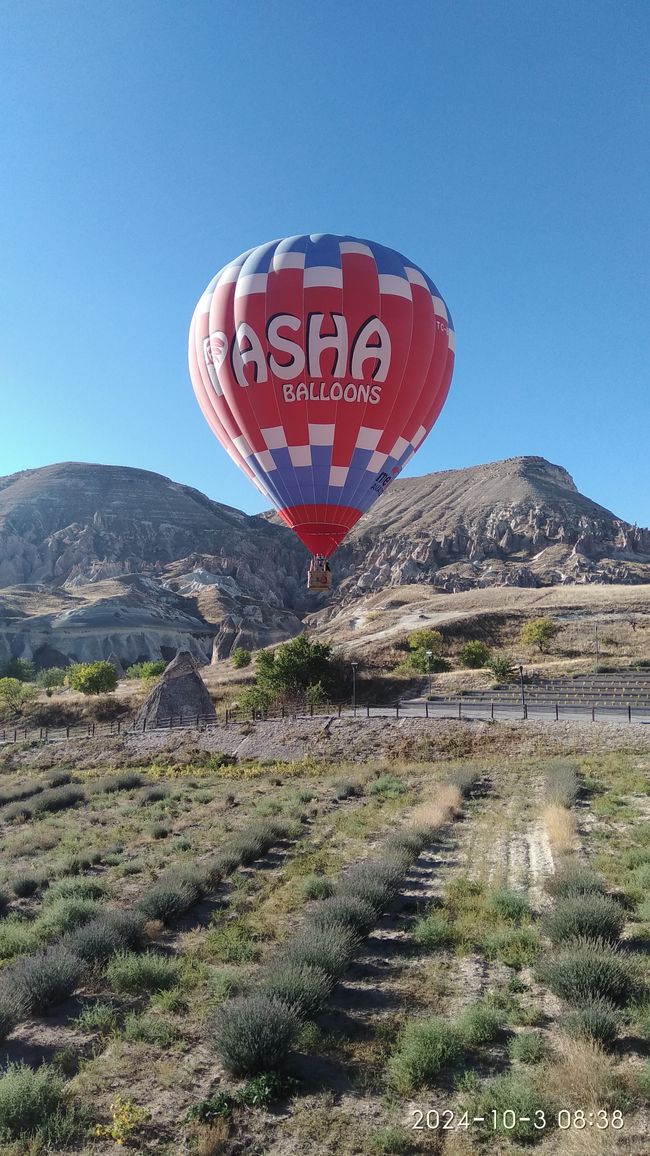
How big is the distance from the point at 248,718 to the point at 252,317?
2508 centimetres

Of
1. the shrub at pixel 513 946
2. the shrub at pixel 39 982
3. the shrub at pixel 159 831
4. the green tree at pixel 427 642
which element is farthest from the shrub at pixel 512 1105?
the green tree at pixel 427 642

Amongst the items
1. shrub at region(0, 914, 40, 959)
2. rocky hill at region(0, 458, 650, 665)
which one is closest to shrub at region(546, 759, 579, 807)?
shrub at region(0, 914, 40, 959)

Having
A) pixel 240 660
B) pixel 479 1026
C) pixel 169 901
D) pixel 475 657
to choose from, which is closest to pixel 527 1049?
pixel 479 1026

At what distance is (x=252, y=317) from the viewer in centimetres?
2072

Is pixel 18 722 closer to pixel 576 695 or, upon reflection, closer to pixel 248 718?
pixel 248 718

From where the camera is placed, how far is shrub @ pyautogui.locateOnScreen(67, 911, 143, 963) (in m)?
9.49

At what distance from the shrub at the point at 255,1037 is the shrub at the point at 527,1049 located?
217 centimetres

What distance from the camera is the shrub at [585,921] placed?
862cm

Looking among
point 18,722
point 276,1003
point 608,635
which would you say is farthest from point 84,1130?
point 608,635

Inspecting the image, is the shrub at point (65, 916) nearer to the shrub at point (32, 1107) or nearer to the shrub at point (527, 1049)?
the shrub at point (32, 1107)

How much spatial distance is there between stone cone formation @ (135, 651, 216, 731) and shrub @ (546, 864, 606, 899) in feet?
100

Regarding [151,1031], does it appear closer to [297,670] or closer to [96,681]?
[297,670]

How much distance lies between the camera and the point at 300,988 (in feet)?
24.7
